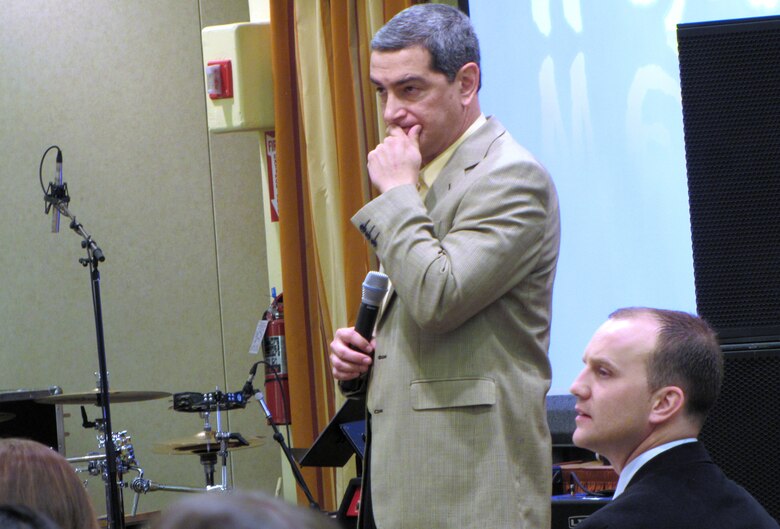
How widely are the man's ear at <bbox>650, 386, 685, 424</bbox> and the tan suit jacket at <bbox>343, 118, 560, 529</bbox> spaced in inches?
8.3

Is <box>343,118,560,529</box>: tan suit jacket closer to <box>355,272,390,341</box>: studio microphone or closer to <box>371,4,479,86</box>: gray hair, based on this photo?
<box>355,272,390,341</box>: studio microphone

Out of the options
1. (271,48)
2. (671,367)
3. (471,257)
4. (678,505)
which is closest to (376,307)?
(471,257)

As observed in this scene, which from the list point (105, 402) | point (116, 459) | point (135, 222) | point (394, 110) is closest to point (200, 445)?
point (116, 459)

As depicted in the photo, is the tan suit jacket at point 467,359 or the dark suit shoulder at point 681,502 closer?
the dark suit shoulder at point 681,502

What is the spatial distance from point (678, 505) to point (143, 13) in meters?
4.53

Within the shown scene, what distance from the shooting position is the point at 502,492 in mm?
1765

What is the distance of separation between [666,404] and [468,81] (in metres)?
0.68

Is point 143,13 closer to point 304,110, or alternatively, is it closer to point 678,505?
point 304,110

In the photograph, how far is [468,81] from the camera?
1.97 m

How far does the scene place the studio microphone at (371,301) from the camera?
6.24ft

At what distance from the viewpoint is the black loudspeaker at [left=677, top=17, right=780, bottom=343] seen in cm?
232

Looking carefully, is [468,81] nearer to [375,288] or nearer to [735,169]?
[375,288]

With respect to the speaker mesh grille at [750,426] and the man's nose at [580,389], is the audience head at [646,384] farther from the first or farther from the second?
the speaker mesh grille at [750,426]

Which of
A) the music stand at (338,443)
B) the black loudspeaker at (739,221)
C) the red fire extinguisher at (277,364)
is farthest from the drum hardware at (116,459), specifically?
the black loudspeaker at (739,221)
